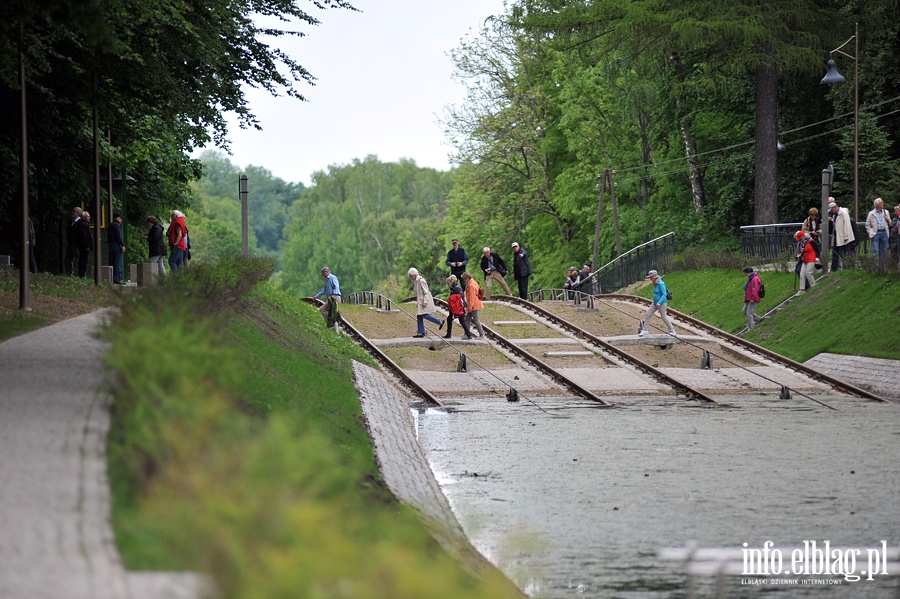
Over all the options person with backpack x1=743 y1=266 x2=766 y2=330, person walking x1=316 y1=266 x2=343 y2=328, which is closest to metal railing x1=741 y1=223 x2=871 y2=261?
person with backpack x1=743 y1=266 x2=766 y2=330

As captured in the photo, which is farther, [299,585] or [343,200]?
[343,200]

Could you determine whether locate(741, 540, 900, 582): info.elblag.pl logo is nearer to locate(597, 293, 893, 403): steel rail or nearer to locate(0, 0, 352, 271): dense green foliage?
locate(0, 0, 352, 271): dense green foliage

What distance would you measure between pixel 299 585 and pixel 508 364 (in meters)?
24.4

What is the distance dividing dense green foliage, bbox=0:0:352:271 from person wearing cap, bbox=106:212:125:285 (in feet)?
4.82

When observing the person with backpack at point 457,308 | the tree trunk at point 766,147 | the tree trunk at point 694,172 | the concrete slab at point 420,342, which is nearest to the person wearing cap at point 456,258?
the person with backpack at point 457,308

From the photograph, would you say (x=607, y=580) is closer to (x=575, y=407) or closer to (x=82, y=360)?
(x=82, y=360)

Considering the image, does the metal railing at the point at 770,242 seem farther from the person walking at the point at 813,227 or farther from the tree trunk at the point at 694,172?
the tree trunk at the point at 694,172

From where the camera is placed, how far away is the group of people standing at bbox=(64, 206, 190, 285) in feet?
93.8

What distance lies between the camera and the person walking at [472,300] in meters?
30.8

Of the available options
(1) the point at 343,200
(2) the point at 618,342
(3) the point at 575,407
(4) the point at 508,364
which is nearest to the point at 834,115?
(2) the point at 618,342

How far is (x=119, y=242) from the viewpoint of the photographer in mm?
31016

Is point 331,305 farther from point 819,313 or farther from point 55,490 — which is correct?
point 55,490

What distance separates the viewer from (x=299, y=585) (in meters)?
4.66

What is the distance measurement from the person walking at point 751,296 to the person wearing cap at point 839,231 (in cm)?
213
